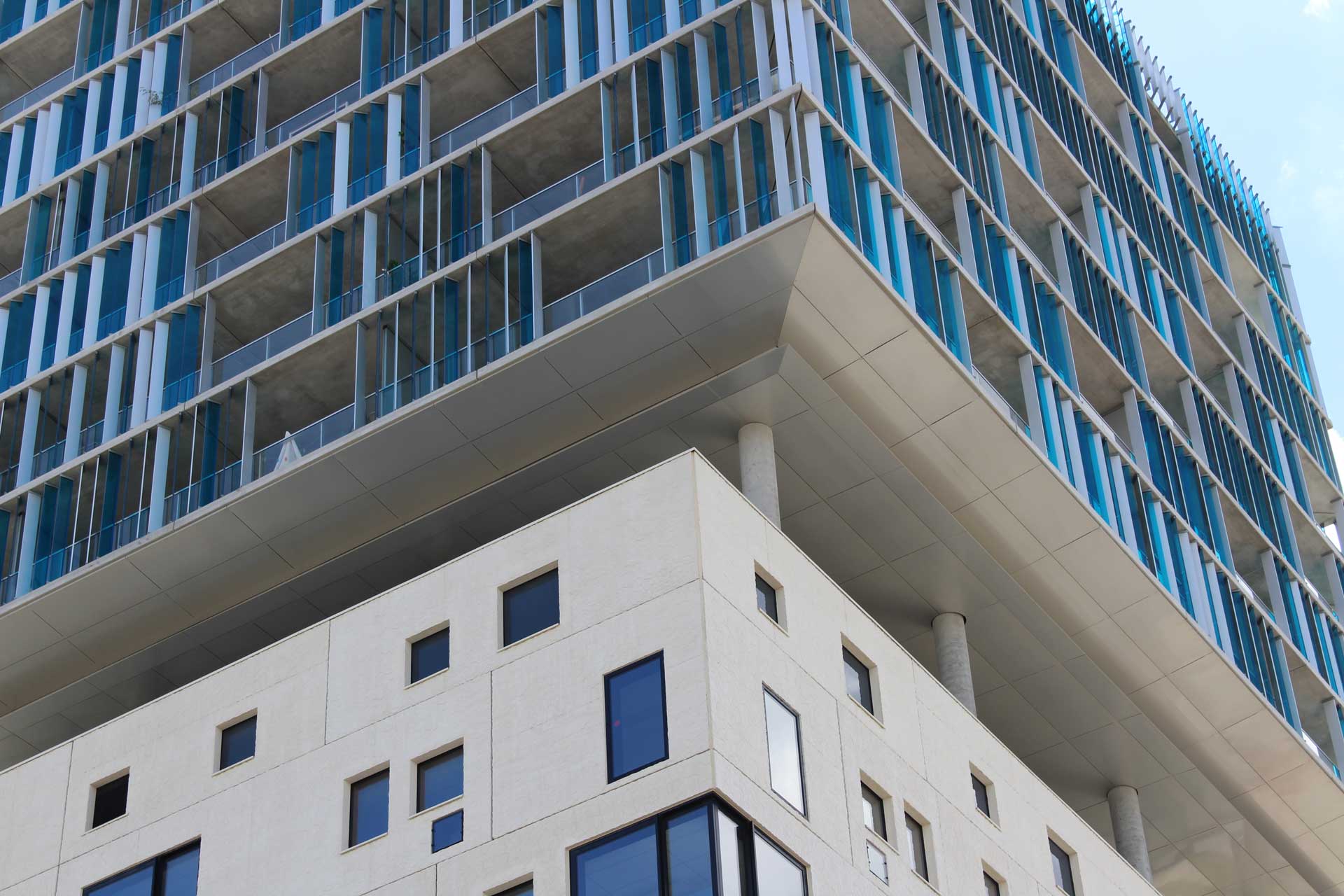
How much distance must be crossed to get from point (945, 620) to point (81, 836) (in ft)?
69.8

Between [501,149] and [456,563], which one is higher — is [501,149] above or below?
above

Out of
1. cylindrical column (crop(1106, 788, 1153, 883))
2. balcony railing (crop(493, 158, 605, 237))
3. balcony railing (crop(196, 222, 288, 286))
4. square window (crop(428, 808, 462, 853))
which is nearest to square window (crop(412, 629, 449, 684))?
square window (crop(428, 808, 462, 853))

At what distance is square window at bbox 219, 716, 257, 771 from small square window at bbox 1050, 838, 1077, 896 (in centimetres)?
1690

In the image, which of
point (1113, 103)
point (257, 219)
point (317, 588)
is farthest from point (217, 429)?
point (1113, 103)

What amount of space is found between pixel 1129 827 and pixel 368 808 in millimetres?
25087

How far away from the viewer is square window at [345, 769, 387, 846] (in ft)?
128

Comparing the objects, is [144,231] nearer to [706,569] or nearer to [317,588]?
[317,588]

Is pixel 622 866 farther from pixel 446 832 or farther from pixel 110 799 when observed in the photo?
pixel 110 799

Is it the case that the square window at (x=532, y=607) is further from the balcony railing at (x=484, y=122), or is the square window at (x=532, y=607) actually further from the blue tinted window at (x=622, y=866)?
the balcony railing at (x=484, y=122)

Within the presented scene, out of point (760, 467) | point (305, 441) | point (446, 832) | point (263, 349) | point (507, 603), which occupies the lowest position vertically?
point (446, 832)

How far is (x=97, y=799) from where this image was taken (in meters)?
43.7

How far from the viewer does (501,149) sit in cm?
5244

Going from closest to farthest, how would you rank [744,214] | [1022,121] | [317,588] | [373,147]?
[744,214] → [317,588] → [373,147] → [1022,121]

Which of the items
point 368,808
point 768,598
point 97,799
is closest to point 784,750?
point 768,598
